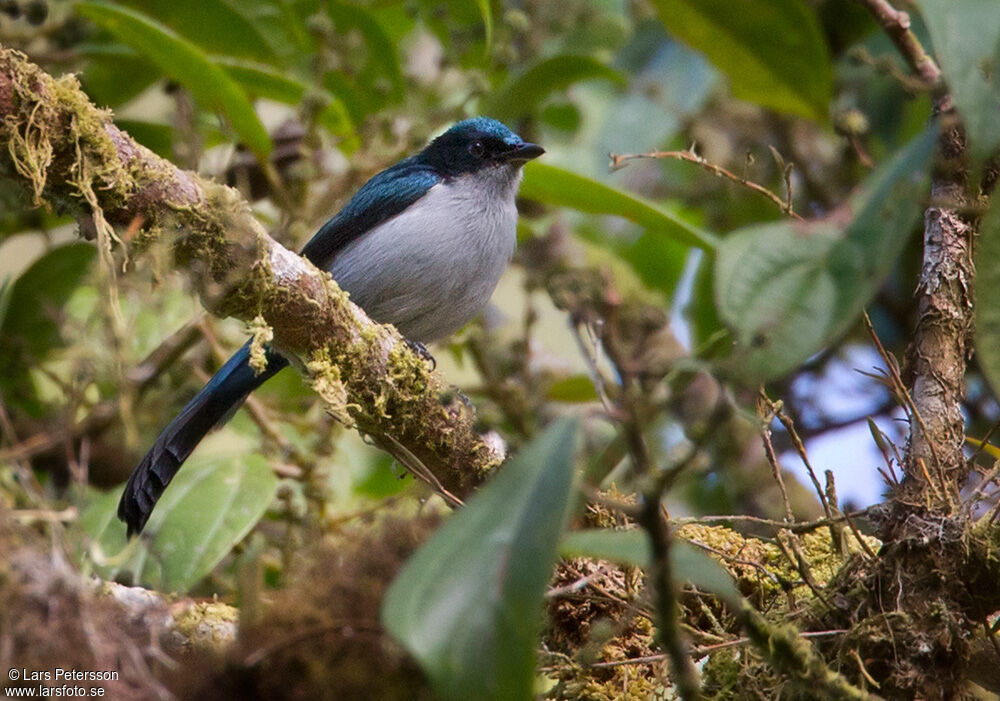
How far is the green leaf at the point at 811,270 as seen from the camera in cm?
152

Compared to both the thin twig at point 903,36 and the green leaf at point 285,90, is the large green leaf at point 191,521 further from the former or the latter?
the thin twig at point 903,36

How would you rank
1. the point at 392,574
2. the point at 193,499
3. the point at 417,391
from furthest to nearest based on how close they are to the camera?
1. the point at 193,499
2. the point at 417,391
3. the point at 392,574

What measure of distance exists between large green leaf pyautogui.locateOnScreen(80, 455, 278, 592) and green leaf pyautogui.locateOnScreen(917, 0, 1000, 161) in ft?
8.35

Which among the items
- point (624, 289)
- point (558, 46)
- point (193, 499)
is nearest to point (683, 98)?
point (558, 46)

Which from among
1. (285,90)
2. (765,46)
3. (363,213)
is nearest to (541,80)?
(363,213)

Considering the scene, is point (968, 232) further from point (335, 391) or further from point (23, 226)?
point (23, 226)

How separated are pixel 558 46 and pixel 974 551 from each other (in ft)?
10.1

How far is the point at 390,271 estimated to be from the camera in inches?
163

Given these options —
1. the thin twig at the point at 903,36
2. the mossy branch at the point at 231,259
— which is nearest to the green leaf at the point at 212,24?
the mossy branch at the point at 231,259

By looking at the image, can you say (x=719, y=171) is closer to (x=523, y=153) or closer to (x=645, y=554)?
(x=645, y=554)

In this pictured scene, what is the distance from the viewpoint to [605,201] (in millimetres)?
3717

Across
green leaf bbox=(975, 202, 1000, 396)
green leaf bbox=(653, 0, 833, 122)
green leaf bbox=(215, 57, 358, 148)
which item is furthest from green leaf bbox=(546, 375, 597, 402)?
green leaf bbox=(975, 202, 1000, 396)

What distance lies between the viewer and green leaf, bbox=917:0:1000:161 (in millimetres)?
1566

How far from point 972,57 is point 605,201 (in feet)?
6.92
